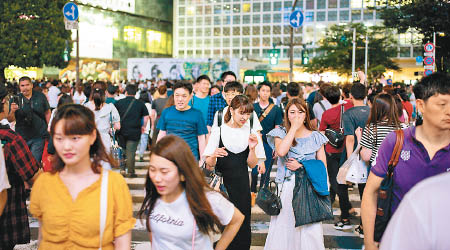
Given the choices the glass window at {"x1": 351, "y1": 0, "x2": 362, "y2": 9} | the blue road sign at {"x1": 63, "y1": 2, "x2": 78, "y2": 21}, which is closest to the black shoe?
the blue road sign at {"x1": 63, "y1": 2, "x2": 78, "y2": 21}

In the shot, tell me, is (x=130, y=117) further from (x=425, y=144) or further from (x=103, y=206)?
(x=425, y=144)

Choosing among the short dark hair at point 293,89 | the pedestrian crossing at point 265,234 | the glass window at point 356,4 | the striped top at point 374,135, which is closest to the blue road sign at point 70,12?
the short dark hair at point 293,89

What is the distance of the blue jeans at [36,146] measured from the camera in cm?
841

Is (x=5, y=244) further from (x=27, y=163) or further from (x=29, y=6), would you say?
(x=29, y=6)

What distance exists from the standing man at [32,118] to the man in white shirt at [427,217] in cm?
772

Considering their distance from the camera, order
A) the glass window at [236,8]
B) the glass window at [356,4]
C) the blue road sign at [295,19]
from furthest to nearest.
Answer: the glass window at [236,8] → the glass window at [356,4] → the blue road sign at [295,19]

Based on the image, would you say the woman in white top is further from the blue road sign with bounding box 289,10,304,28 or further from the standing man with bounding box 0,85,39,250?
the blue road sign with bounding box 289,10,304,28

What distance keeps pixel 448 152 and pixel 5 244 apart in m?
3.15

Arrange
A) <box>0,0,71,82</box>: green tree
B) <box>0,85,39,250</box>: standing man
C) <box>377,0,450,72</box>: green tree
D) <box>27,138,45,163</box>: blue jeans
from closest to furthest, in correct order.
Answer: <box>0,85,39,250</box>: standing man
<box>27,138,45,163</box>: blue jeans
<box>377,0,450,72</box>: green tree
<box>0,0,71,82</box>: green tree

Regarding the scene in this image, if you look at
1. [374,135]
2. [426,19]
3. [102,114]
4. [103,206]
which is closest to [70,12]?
[102,114]

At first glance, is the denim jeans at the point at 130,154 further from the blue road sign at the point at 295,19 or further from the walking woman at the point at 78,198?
the blue road sign at the point at 295,19

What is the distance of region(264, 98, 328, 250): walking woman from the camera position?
5270 millimetres

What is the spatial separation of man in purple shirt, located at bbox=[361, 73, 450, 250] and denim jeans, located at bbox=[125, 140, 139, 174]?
→ 7.96 metres

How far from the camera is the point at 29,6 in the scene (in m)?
35.5
